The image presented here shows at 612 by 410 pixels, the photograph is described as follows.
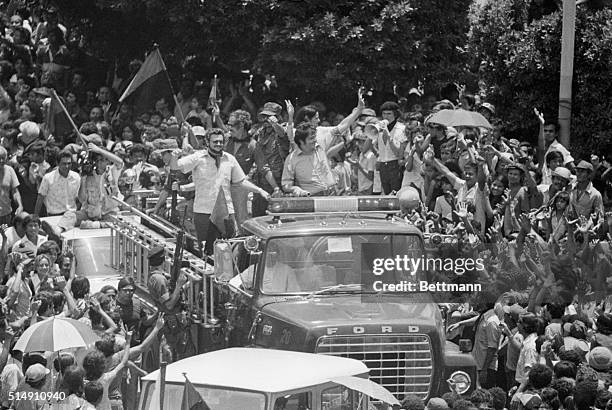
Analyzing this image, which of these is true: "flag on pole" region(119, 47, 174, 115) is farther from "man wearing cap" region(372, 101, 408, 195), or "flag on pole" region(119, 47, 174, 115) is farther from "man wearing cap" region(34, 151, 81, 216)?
"man wearing cap" region(372, 101, 408, 195)

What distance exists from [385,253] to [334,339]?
48.7 inches

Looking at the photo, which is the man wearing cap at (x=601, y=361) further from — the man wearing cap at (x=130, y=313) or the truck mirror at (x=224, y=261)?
the man wearing cap at (x=130, y=313)

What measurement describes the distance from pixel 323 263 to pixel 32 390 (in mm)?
2988

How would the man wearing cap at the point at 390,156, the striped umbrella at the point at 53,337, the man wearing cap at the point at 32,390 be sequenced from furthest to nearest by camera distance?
the man wearing cap at the point at 390,156 → the striped umbrella at the point at 53,337 → the man wearing cap at the point at 32,390

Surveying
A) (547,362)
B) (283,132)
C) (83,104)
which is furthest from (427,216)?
(83,104)

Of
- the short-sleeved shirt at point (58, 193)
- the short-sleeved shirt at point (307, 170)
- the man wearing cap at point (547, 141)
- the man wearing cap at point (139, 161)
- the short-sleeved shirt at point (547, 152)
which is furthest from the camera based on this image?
the man wearing cap at point (139, 161)

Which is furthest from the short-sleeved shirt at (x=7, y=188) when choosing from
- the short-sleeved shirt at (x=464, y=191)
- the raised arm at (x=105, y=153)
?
the short-sleeved shirt at (x=464, y=191)

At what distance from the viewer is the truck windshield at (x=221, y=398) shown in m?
10.2

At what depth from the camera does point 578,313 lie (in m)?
13.9

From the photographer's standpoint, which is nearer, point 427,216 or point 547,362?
point 547,362

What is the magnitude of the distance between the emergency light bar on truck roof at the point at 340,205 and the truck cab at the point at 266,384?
10.9 ft

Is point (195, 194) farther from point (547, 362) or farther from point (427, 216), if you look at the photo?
point (547, 362)

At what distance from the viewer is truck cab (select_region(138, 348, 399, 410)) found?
10.3 metres

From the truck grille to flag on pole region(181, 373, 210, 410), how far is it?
8.76 ft
